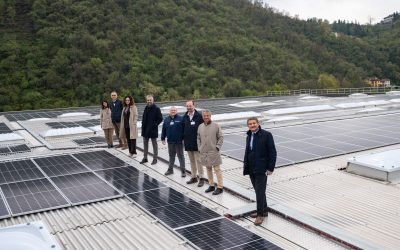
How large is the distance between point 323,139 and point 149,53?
37361 millimetres

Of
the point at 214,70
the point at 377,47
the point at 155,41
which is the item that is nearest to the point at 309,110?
the point at 214,70

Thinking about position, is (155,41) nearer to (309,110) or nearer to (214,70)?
(214,70)

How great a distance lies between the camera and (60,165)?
10.6m

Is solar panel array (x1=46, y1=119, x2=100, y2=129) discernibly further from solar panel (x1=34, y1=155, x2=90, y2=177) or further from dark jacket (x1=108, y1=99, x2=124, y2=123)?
solar panel (x1=34, y1=155, x2=90, y2=177)

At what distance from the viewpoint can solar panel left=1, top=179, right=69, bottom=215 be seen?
7.44 meters

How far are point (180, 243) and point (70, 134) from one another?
996 cm

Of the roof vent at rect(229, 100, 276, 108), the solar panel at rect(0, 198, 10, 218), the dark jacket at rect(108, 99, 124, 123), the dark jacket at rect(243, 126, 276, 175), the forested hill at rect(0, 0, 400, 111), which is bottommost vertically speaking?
the solar panel at rect(0, 198, 10, 218)

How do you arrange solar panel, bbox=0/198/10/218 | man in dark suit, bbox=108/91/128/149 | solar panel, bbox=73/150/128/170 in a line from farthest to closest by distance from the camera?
man in dark suit, bbox=108/91/128/149 → solar panel, bbox=73/150/128/170 → solar panel, bbox=0/198/10/218

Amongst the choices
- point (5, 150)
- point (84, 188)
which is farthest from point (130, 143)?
point (5, 150)

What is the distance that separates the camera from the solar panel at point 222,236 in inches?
232

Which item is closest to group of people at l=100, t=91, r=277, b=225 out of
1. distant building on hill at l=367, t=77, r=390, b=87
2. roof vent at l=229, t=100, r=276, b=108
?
roof vent at l=229, t=100, r=276, b=108

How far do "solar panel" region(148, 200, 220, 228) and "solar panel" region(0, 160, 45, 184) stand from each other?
3.96m

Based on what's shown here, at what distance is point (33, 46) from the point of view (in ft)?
135

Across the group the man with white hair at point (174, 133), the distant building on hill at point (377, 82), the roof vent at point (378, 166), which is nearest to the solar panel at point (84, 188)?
the man with white hair at point (174, 133)
